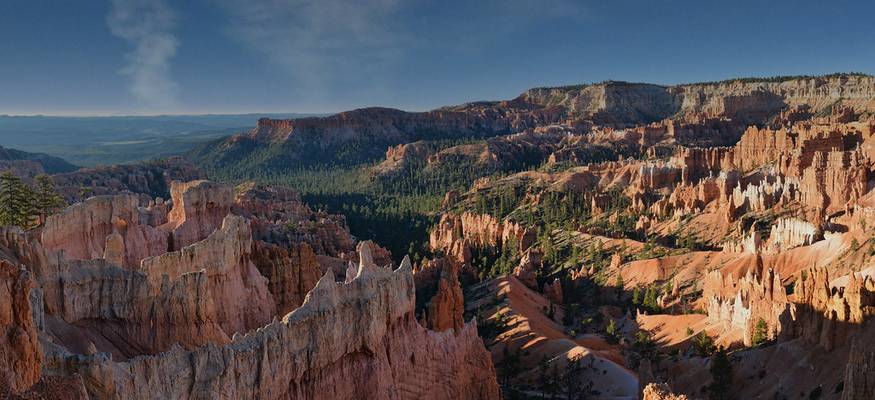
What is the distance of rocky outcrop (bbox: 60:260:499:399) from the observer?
60.6 ft

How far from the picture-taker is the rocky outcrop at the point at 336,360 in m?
18.5

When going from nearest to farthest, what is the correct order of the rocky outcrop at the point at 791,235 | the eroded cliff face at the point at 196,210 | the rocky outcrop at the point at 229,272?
1. the rocky outcrop at the point at 229,272
2. the eroded cliff face at the point at 196,210
3. the rocky outcrop at the point at 791,235

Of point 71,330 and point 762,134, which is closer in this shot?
point 71,330

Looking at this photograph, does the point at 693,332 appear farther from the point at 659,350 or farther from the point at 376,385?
the point at 376,385

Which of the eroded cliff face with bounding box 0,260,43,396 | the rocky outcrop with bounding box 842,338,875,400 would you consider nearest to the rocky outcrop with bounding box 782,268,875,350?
the rocky outcrop with bounding box 842,338,875,400

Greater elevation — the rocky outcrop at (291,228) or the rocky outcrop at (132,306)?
the rocky outcrop at (132,306)

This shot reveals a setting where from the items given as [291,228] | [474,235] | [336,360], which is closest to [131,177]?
[474,235]

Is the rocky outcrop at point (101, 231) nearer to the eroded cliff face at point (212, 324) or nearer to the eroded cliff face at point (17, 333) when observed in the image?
the eroded cliff face at point (212, 324)

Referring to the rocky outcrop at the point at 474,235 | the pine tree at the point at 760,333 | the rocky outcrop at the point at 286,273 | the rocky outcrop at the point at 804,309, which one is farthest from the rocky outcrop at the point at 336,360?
the rocky outcrop at the point at 474,235

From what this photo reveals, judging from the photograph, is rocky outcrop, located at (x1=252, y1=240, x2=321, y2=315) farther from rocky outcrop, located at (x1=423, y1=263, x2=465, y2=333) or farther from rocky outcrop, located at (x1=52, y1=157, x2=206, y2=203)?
rocky outcrop, located at (x1=52, y1=157, x2=206, y2=203)

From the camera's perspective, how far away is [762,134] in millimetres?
111438

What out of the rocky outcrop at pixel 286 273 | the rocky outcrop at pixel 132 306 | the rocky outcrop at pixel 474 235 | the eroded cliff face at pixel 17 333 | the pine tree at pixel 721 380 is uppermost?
the eroded cliff face at pixel 17 333

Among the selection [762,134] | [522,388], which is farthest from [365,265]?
[762,134]

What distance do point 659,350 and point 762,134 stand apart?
76.8m
